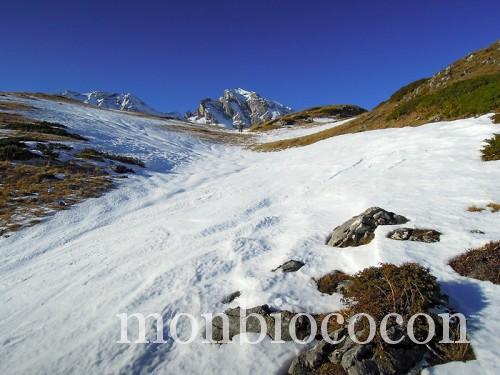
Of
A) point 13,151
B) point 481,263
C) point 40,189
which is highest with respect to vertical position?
point 13,151

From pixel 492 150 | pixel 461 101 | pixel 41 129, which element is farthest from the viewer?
pixel 41 129

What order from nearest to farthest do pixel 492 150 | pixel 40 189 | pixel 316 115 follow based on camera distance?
pixel 492 150
pixel 40 189
pixel 316 115

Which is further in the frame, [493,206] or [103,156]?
[103,156]

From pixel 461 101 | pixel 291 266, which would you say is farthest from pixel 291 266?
pixel 461 101

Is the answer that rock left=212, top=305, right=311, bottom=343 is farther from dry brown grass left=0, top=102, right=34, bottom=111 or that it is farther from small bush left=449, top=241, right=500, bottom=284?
dry brown grass left=0, top=102, right=34, bottom=111

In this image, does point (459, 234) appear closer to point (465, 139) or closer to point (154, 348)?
point (154, 348)

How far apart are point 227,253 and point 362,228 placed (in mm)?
4284

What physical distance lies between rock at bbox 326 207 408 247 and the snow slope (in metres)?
0.38

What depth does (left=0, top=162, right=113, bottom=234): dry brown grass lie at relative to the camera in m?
18.0

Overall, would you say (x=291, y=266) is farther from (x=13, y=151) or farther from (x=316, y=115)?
(x=316, y=115)

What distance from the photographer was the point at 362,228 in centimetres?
1045

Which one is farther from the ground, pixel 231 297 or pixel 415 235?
pixel 415 235

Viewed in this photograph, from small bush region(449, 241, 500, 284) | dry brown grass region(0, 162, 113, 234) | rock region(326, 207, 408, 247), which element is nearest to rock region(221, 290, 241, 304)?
rock region(326, 207, 408, 247)

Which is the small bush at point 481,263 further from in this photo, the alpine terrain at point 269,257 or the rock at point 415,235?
the rock at point 415,235
